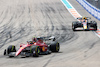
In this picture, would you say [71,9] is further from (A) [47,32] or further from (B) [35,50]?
(B) [35,50]

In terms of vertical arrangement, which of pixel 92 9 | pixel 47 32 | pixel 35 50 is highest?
pixel 92 9

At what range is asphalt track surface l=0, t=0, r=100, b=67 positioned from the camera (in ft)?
38.3

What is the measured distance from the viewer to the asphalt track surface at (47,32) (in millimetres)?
11680

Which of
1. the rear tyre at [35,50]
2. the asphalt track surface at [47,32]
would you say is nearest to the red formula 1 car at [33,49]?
the rear tyre at [35,50]

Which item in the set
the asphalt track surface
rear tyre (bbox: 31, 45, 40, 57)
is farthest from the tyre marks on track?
rear tyre (bbox: 31, 45, 40, 57)

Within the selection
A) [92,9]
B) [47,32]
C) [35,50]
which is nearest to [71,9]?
[92,9]

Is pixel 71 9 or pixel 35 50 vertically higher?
pixel 71 9

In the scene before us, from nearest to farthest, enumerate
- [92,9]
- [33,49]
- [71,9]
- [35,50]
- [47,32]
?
[35,50]
[33,49]
[47,32]
[92,9]
[71,9]

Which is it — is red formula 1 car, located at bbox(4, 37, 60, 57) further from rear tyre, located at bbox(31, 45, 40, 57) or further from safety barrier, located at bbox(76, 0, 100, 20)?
safety barrier, located at bbox(76, 0, 100, 20)

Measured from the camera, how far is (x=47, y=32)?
931 inches

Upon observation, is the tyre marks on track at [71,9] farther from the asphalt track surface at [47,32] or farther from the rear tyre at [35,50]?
the rear tyre at [35,50]

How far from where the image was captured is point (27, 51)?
1333 centimetres

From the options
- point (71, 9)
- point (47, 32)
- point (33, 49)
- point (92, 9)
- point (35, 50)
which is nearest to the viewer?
point (35, 50)

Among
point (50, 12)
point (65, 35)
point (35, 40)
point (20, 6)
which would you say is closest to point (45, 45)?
point (35, 40)
